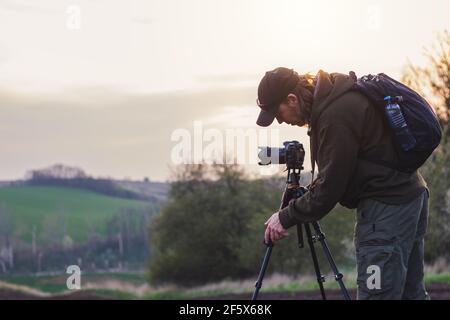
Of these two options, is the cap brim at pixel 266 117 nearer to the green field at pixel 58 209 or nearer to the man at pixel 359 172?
the man at pixel 359 172

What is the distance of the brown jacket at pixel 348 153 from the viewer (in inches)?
174

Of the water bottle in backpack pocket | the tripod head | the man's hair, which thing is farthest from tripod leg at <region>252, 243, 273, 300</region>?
the water bottle in backpack pocket

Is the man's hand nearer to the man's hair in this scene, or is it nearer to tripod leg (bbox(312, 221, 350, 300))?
tripod leg (bbox(312, 221, 350, 300))

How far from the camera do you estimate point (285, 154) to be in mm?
5195

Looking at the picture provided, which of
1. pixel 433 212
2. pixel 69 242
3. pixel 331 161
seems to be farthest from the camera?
pixel 69 242

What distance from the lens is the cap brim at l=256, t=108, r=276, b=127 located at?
4.68 metres

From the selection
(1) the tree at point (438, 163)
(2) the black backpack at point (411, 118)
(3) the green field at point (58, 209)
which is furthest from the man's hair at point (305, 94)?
(3) the green field at point (58, 209)

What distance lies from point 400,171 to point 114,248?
61.7 m

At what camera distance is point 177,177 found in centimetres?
3906

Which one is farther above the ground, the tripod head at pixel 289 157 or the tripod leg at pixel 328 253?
the tripod head at pixel 289 157

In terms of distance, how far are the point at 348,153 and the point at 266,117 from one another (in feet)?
1.80

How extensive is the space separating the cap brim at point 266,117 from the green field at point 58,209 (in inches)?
2377
